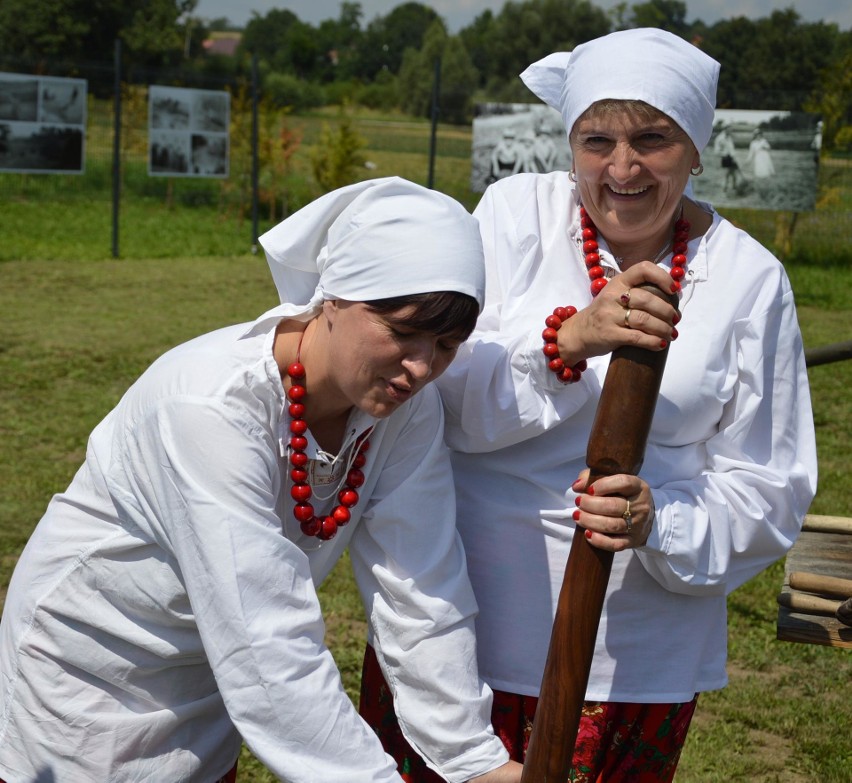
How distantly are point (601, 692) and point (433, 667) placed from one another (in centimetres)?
42

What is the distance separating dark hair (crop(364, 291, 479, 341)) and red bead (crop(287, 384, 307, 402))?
219 mm

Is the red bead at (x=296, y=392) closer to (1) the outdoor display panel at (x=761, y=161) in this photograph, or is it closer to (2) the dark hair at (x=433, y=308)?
(2) the dark hair at (x=433, y=308)

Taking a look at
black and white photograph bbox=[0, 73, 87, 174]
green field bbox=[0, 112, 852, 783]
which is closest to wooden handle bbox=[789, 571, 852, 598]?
green field bbox=[0, 112, 852, 783]

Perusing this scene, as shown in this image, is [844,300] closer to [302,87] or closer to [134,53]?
[302,87]

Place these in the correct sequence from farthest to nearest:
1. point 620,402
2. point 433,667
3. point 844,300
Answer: point 844,300 → point 433,667 → point 620,402

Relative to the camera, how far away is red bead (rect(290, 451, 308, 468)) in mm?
1955

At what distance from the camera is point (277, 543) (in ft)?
5.97

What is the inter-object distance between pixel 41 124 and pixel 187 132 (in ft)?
7.37

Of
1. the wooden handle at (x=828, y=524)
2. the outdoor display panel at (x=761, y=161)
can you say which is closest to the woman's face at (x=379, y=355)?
the wooden handle at (x=828, y=524)

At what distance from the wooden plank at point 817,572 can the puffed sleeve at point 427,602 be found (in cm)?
84

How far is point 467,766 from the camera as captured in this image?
6.91ft

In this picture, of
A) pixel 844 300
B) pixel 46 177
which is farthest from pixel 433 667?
pixel 46 177

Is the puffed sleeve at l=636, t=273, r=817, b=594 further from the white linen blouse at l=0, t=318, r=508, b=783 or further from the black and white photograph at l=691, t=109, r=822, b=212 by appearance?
the black and white photograph at l=691, t=109, r=822, b=212

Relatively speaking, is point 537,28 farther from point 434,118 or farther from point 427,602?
point 427,602
